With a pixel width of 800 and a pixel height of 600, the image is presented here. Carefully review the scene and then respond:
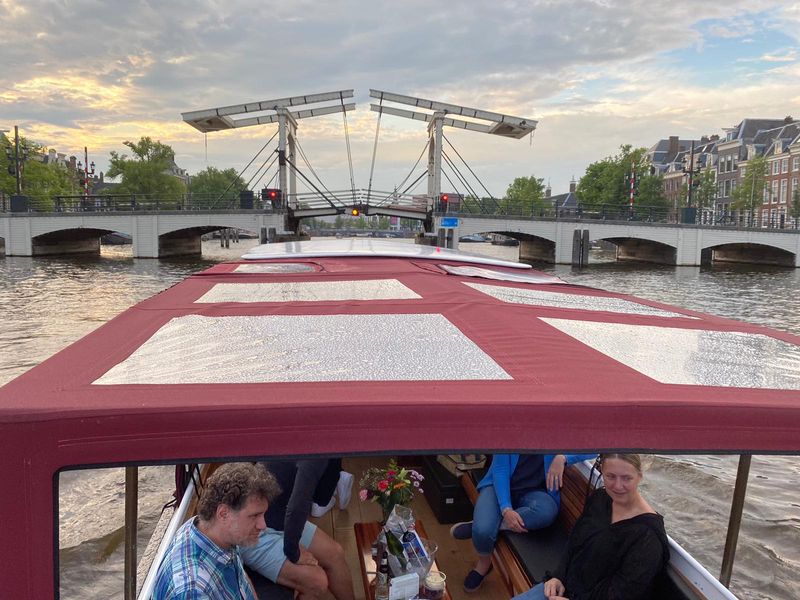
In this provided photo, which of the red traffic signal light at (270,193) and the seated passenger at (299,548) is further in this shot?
the red traffic signal light at (270,193)

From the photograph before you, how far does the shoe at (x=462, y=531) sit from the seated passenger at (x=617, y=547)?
111 centimetres

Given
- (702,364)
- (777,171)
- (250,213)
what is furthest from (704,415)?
(777,171)

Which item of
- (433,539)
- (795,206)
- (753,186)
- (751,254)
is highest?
(753,186)

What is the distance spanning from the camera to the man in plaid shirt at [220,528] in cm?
201

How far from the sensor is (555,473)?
355 centimetres

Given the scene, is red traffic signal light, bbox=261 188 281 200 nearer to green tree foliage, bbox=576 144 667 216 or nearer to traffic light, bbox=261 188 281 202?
traffic light, bbox=261 188 281 202

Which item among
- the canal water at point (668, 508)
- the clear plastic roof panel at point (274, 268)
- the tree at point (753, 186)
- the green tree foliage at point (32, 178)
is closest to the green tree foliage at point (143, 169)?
the green tree foliage at point (32, 178)

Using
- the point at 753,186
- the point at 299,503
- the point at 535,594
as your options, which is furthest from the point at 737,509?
the point at 753,186

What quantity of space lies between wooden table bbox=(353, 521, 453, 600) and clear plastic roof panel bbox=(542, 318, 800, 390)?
55.9 inches

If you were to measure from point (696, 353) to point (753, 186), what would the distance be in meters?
53.7

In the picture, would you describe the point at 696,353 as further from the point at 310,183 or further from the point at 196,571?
the point at 310,183

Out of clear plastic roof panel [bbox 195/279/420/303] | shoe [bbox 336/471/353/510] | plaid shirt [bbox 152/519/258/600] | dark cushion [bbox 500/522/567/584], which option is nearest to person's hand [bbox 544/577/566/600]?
dark cushion [bbox 500/522/567/584]

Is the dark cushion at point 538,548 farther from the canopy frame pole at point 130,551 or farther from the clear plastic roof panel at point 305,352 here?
the canopy frame pole at point 130,551

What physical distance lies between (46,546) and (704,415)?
1726 millimetres
